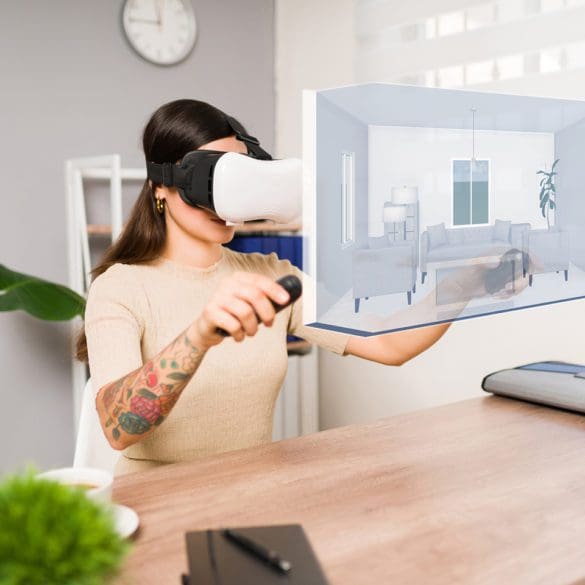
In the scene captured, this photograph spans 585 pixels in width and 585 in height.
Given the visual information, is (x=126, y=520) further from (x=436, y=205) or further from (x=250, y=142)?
(x=250, y=142)

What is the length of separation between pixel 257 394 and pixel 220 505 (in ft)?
1.79

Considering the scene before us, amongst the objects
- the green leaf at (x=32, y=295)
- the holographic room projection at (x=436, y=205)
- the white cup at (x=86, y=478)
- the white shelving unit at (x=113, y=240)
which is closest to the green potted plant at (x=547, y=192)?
the holographic room projection at (x=436, y=205)

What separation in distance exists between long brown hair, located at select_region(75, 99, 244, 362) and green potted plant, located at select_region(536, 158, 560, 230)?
1.94 feet

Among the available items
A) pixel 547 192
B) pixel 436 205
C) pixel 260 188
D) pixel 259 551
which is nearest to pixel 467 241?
pixel 436 205

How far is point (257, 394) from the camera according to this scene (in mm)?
1547

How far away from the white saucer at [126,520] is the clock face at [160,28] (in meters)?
2.31

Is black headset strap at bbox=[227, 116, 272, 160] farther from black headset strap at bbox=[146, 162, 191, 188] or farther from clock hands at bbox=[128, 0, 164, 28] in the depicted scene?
clock hands at bbox=[128, 0, 164, 28]

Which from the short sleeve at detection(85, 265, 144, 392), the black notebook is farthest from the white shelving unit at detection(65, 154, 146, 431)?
the black notebook

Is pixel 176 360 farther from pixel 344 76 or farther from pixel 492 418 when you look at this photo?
pixel 344 76

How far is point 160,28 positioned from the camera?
296cm

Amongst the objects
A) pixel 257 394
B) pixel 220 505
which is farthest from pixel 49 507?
pixel 257 394

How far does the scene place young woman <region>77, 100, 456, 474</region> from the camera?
141cm

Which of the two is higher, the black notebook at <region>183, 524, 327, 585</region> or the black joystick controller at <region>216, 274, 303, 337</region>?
the black joystick controller at <region>216, 274, 303, 337</region>

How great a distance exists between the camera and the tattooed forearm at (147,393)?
110cm
